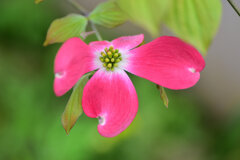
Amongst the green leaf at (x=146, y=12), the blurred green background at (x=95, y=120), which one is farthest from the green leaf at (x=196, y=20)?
the blurred green background at (x=95, y=120)

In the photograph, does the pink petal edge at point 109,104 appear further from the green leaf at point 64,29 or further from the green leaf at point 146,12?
the green leaf at point 146,12

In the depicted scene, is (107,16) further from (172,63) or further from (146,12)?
(146,12)

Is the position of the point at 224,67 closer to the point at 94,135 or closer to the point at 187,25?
the point at 94,135

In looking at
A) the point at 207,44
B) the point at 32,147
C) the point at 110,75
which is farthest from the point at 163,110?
the point at 207,44

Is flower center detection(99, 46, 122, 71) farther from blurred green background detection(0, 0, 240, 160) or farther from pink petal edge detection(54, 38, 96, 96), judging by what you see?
blurred green background detection(0, 0, 240, 160)

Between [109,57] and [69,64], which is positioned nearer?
[69,64]

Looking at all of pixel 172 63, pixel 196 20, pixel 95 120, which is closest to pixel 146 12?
pixel 196 20
